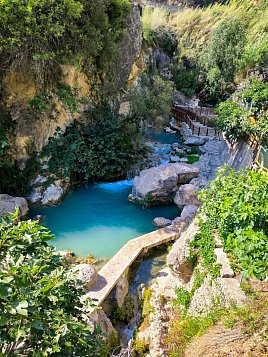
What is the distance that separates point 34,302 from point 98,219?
8423 mm

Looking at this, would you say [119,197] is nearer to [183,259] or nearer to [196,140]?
[183,259]

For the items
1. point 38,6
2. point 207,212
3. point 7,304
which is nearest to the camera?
point 7,304

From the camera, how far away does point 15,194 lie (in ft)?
37.4

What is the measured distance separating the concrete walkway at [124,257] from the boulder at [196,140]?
26.9ft

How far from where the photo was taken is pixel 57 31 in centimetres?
998

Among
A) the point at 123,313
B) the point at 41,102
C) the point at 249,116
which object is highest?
the point at 249,116

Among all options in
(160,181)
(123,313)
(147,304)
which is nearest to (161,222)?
(160,181)

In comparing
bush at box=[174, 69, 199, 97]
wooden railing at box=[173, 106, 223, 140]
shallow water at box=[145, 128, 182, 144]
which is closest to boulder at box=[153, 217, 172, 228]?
shallow water at box=[145, 128, 182, 144]

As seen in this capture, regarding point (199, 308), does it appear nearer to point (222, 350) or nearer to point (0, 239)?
point (222, 350)

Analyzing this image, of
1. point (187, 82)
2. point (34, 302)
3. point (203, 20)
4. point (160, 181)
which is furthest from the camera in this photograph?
point (203, 20)

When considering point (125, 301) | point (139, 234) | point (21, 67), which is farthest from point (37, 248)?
point (21, 67)

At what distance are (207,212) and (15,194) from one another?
7.95m

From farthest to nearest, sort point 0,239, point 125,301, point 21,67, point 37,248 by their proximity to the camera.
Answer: point 21,67, point 125,301, point 37,248, point 0,239

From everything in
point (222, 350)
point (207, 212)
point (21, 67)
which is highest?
point (21, 67)
